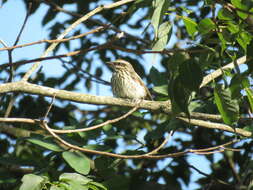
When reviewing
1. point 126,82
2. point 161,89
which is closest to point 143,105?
point 161,89

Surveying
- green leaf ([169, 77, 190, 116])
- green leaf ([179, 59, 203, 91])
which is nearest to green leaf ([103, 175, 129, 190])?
green leaf ([169, 77, 190, 116])

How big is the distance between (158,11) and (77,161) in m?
1.47

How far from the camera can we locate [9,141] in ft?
24.2

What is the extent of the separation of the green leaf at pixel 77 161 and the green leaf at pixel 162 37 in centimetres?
116

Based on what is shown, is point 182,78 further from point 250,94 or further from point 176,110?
point 250,94

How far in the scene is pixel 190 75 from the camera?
9.89 feet

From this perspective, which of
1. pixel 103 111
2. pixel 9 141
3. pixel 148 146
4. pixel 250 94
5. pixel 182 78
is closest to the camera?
pixel 182 78

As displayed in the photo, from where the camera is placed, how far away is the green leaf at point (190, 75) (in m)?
3.01

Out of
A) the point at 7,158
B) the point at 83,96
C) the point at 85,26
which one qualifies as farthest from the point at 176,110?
the point at 85,26

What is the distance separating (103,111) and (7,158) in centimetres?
404

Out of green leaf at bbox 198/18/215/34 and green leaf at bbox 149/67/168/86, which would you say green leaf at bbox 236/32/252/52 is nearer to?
green leaf at bbox 198/18/215/34

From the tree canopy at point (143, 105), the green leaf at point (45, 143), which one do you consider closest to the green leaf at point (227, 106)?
the tree canopy at point (143, 105)

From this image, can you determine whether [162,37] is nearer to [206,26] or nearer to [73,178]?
[206,26]

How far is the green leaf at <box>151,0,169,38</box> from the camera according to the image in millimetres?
3245
